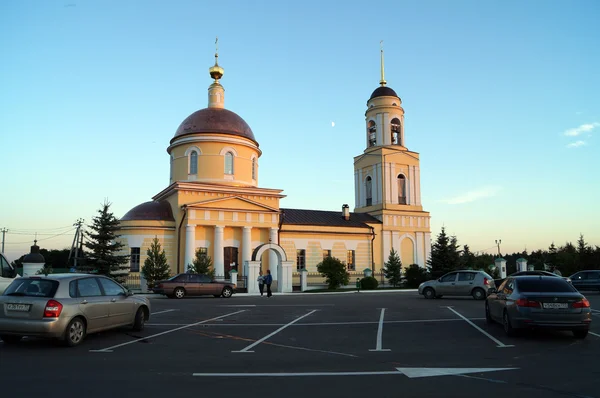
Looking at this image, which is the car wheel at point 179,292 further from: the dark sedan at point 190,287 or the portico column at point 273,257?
the portico column at point 273,257

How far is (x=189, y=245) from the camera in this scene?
122 ft

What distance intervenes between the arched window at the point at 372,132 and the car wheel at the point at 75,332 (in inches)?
1750

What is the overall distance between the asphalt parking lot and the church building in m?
21.4

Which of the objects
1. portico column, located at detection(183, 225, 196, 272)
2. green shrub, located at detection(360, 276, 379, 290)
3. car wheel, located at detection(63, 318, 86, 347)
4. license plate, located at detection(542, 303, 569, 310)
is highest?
portico column, located at detection(183, 225, 196, 272)

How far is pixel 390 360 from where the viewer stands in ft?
27.7

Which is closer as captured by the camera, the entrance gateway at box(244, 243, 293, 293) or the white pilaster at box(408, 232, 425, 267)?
the entrance gateway at box(244, 243, 293, 293)

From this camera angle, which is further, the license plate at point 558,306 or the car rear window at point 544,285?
the car rear window at point 544,285

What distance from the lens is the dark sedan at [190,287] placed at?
2628cm

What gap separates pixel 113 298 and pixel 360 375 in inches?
253

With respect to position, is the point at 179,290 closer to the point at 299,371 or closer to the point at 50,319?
the point at 50,319

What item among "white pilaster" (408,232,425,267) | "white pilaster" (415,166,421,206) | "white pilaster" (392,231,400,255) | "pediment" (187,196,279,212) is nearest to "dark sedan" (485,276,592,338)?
"pediment" (187,196,279,212)

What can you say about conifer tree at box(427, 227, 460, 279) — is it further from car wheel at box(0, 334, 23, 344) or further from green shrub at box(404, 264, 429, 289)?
car wheel at box(0, 334, 23, 344)

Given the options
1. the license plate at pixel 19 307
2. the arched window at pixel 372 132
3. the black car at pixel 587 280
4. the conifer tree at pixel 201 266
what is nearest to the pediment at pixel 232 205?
the conifer tree at pixel 201 266

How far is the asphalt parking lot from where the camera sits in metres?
6.42
